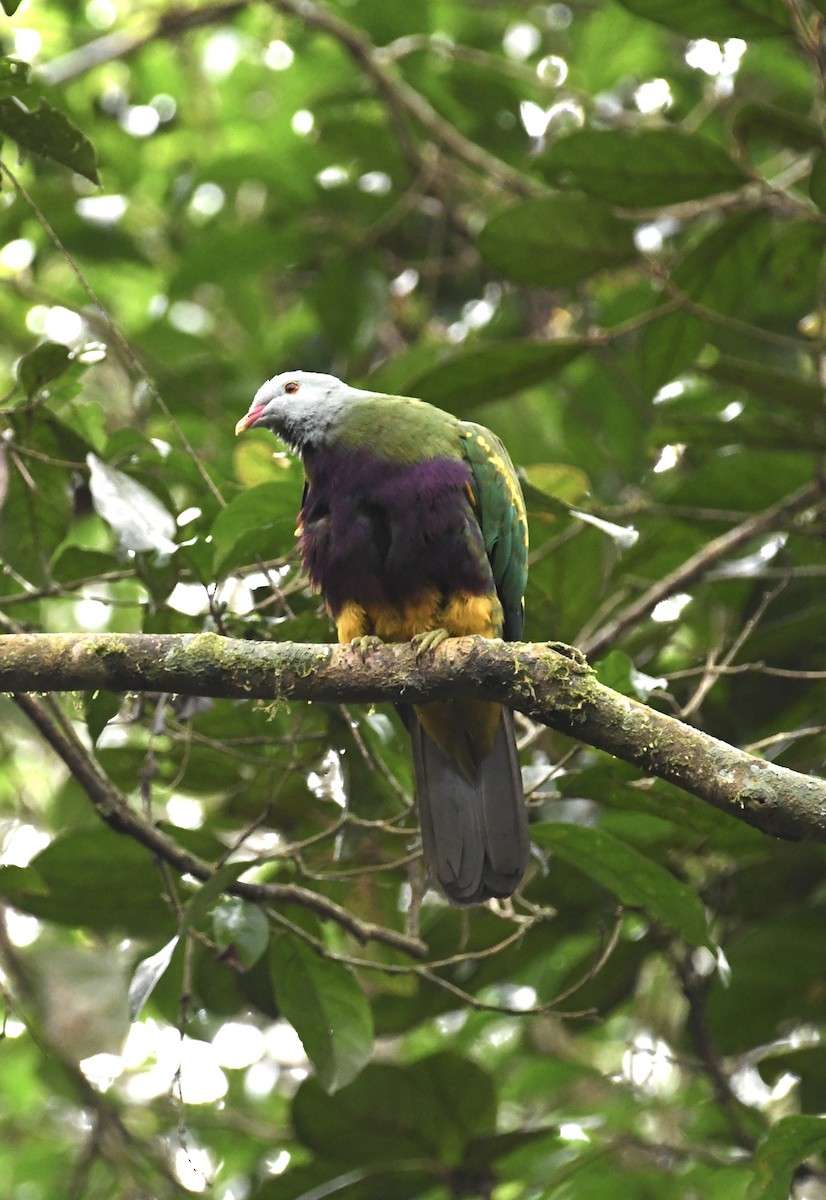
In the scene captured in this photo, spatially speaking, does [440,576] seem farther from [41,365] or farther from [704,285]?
[704,285]

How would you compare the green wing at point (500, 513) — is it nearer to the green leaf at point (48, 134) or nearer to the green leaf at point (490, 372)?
the green leaf at point (490, 372)

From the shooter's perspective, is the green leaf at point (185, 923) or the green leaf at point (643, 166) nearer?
the green leaf at point (185, 923)

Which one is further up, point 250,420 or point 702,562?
point 250,420

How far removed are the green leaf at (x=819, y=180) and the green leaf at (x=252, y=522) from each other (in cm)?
167

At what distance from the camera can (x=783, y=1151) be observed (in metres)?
2.70

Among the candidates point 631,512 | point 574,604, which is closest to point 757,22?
point 631,512

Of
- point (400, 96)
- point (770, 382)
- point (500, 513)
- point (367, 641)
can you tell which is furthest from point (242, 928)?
point (400, 96)

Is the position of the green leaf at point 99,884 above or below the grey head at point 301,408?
below

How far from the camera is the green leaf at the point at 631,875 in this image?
294 cm

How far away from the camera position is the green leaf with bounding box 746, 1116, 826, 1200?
8.75 feet

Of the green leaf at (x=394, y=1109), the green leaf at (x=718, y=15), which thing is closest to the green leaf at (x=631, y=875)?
the green leaf at (x=394, y=1109)

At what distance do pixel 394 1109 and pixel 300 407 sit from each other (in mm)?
1870

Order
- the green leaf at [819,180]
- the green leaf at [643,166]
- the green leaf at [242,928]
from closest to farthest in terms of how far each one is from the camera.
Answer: the green leaf at [242,928]
the green leaf at [819,180]
the green leaf at [643,166]

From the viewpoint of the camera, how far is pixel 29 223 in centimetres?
535
